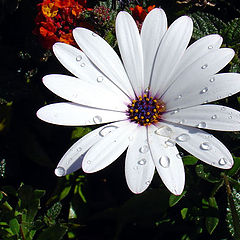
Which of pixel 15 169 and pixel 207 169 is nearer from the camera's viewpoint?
pixel 207 169

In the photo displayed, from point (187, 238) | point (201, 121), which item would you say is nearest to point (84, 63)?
point (201, 121)

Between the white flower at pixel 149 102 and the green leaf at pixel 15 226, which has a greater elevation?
the white flower at pixel 149 102

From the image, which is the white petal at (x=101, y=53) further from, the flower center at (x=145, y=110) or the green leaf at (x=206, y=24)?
the green leaf at (x=206, y=24)

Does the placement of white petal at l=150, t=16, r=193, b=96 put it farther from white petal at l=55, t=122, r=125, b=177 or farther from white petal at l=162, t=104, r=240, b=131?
white petal at l=55, t=122, r=125, b=177

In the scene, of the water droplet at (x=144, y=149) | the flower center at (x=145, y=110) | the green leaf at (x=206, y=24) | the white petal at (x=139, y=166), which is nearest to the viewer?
the white petal at (x=139, y=166)

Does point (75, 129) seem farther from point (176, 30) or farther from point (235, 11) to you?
point (235, 11)

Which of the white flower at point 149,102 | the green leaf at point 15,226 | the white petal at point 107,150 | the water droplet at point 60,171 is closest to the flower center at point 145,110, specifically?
the white flower at point 149,102

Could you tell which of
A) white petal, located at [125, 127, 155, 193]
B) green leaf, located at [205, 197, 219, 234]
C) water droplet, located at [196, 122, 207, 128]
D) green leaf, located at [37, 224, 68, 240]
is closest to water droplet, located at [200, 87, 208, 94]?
water droplet, located at [196, 122, 207, 128]
